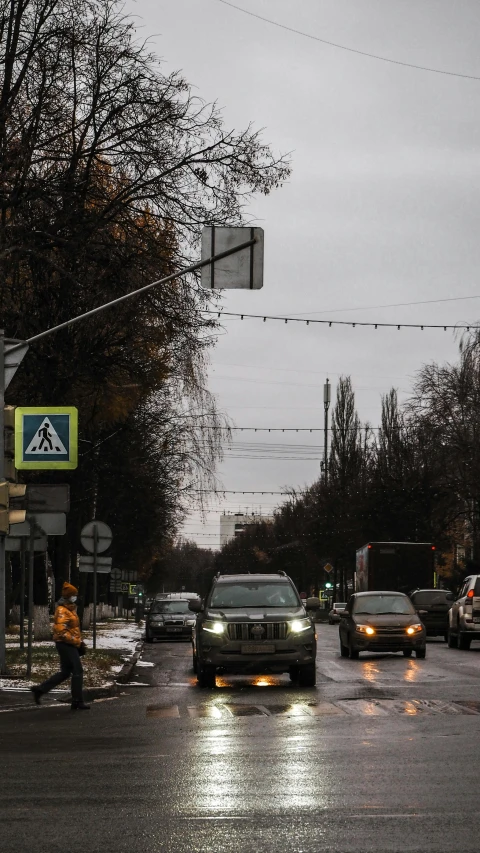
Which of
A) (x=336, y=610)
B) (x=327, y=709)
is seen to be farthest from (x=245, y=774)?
(x=336, y=610)

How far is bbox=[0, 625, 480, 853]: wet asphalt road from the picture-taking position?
7.69 meters

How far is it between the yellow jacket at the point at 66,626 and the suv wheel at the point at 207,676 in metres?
4.14

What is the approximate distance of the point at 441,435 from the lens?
53.3m

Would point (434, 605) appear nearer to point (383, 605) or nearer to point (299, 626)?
point (383, 605)

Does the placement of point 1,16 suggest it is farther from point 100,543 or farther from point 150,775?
point 150,775

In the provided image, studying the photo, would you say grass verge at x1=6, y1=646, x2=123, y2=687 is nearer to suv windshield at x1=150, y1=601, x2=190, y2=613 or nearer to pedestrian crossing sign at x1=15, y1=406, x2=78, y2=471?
pedestrian crossing sign at x1=15, y1=406, x2=78, y2=471

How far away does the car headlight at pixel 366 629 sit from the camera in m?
29.8

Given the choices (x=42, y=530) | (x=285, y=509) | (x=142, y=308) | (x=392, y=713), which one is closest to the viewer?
(x=392, y=713)

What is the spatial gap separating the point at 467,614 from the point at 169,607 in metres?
13.9

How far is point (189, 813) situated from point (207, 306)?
17456mm

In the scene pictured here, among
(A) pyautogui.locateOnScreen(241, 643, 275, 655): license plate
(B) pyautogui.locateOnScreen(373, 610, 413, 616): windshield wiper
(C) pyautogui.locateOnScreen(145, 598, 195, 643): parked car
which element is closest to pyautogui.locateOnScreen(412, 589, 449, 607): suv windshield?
(C) pyautogui.locateOnScreen(145, 598, 195, 643): parked car

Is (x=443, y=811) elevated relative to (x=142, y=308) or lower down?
lower down

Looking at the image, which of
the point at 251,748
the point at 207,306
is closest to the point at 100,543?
the point at 207,306

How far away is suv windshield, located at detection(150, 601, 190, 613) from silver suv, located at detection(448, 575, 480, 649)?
11866mm
